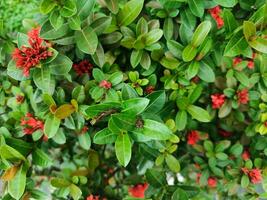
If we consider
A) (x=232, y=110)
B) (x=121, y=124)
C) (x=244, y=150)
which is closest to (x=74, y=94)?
(x=121, y=124)

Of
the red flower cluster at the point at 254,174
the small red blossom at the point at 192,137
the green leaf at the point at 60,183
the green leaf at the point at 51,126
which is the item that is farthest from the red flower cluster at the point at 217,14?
the green leaf at the point at 60,183

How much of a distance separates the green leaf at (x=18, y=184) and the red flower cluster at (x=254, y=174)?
2.44 ft

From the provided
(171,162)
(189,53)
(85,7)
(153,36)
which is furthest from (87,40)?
(171,162)

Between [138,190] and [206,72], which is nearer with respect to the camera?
[206,72]

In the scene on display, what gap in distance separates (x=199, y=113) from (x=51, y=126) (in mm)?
485

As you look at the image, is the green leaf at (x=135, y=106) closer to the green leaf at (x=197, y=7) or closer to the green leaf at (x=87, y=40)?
the green leaf at (x=87, y=40)

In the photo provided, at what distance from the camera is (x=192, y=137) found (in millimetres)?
1531

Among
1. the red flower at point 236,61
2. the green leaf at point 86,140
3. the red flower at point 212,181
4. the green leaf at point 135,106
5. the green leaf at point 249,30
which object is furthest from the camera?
the red flower at point 212,181

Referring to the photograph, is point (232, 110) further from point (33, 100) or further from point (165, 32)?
point (33, 100)

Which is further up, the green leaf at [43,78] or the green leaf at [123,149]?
the green leaf at [43,78]

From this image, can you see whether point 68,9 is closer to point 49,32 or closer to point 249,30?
point 49,32

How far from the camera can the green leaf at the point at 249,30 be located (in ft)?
3.69

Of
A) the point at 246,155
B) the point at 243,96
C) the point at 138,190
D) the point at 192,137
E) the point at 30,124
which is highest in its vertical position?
the point at 30,124

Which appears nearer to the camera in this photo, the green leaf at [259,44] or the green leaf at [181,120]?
the green leaf at [259,44]
